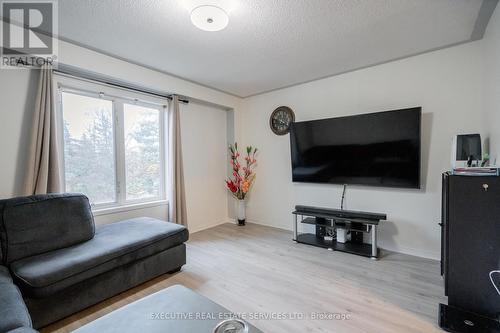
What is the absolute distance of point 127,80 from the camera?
2.90 m

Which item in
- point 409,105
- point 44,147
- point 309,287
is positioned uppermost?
point 409,105

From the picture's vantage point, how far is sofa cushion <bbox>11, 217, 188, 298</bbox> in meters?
1.60

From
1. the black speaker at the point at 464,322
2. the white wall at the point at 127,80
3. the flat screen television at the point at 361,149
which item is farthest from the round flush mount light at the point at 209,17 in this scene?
the black speaker at the point at 464,322

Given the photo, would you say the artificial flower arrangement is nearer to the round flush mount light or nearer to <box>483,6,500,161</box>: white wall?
the round flush mount light

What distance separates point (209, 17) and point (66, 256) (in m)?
2.25

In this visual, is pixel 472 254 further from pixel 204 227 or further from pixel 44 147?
pixel 44 147

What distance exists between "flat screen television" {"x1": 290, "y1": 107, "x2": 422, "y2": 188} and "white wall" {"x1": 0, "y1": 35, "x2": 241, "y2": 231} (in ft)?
5.14

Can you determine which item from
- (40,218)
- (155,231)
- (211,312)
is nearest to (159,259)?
(155,231)

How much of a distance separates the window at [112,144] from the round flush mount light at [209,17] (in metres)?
1.77

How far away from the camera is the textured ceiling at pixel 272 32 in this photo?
1.87 meters

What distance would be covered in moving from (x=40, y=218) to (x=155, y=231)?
961mm

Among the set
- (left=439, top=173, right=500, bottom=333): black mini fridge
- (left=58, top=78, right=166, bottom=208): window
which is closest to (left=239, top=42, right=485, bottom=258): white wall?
(left=439, top=173, right=500, bottom=333): black mini fridge

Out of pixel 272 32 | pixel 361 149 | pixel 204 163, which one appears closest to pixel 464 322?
pixel 361 149
